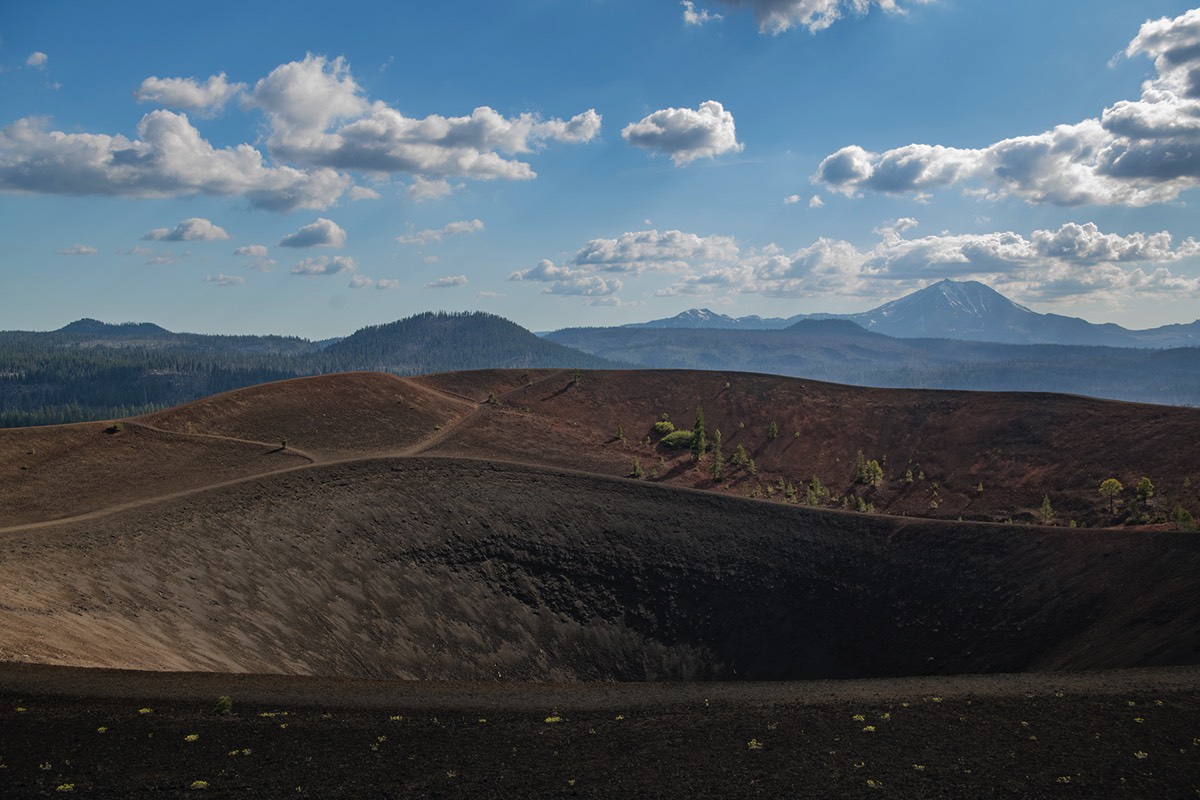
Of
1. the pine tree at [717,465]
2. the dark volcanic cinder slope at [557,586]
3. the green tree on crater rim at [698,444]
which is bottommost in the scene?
the dark volcanic cinder slope at [557,586]

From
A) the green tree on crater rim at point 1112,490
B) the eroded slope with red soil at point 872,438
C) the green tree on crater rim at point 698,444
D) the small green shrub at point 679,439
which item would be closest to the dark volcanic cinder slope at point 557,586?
the eroded slope with red soil at point 872,438

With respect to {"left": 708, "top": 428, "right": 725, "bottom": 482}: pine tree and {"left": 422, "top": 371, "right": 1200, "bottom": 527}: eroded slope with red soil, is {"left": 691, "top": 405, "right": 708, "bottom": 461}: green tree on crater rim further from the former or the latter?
{"left": 708, "top": 428, "right": 725, "bottom": 482}: pine tree

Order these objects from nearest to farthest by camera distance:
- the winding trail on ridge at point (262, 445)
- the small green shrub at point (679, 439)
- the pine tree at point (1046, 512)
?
the winding trail on ridge at point (262, 445) → the pine tree at point (1046, 512) → the small green shrub at point (679, 439)

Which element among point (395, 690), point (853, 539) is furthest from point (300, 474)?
point (853, 539)

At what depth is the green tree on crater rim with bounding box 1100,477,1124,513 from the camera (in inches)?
2906

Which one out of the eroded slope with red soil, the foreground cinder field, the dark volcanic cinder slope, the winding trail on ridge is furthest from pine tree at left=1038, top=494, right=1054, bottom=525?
the winding trail on ridge

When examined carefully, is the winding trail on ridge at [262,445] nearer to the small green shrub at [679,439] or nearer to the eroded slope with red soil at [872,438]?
the eroded slope with red soil at [872,438]

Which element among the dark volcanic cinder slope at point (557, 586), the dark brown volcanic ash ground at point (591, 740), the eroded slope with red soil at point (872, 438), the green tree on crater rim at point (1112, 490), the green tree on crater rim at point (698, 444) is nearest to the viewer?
the dark brown volcanic ash ground at point (591, 740)

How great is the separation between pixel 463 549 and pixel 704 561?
21657 mm

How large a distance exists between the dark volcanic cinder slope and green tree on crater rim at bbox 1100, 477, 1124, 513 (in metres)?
17.2

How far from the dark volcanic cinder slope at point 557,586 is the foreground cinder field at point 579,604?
27 cm

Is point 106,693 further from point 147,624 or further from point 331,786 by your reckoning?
point 147,624

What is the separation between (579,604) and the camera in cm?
6662

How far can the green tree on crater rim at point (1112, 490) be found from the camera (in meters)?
73.8
